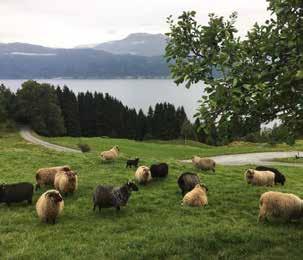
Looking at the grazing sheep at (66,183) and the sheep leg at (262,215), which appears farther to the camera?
the grazing sheep at (66,183)

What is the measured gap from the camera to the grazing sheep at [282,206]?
17.0 m

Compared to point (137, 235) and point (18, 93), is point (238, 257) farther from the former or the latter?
point (18, 93)

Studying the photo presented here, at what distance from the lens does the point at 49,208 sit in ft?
56.7

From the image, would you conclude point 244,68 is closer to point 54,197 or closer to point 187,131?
point 54,197

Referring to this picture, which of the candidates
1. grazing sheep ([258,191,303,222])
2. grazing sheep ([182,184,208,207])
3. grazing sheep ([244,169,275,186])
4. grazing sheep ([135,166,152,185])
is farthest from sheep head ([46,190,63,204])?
grazing sheep ([244,169,275,186])

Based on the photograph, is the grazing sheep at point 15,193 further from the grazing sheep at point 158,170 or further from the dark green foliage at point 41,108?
the dark green foliage at point 41,108

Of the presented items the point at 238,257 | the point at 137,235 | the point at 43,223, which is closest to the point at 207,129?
the point at 238,257

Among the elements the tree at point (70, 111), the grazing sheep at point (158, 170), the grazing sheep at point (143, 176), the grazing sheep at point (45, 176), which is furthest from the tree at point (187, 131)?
the grazing sheep at point (45, 176)

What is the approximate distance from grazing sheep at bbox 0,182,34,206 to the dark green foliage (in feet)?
312

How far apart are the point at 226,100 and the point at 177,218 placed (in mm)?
7514

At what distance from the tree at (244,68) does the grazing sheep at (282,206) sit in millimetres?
Answer: 4391

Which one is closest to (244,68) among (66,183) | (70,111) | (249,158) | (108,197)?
(108,197)

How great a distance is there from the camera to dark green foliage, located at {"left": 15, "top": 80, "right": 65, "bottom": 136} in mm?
114125

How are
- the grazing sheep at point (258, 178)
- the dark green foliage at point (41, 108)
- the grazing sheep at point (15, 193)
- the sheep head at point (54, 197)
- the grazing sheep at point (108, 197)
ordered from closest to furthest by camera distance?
the sheep head at point (54, 197) → the grazing sheep at point (108, 197) → the grazing sheep at point (15, 193) → the grazing sheep at point (258, 178) → the dark green foliage at point (41, 108)
